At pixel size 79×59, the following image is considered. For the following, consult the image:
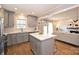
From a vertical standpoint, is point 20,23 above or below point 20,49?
above

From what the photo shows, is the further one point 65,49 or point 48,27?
point 48,27

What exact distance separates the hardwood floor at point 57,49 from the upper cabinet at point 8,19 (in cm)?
48

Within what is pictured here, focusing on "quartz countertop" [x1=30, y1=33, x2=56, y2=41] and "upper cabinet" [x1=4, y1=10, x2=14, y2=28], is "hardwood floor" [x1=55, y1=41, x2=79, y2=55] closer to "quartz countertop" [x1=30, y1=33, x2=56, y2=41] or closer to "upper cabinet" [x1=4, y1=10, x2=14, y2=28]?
"quartz countertop" [x1=30, y1=33, x2=56, y2=41]

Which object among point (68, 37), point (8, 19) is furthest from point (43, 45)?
point (8, 19)

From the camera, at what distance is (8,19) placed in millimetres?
2092

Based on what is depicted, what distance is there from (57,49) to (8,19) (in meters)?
1.26

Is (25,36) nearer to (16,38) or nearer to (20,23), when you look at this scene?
(16,38)

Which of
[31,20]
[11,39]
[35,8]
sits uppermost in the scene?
[35,8]

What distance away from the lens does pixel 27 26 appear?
7.16ft

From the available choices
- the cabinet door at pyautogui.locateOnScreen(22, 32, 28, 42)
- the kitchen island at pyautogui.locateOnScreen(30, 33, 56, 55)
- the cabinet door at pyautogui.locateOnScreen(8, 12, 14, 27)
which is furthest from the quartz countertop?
the cabinet door at pyautogui.locateOnScreen(8, 12, 14, 27)

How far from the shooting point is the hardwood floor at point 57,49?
2023mm

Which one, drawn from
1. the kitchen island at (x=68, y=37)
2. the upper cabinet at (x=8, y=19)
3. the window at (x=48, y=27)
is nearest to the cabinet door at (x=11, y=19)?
the upper cabinet at (x=8, y=19)

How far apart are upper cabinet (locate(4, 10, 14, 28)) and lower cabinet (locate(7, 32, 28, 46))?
0.73ft
